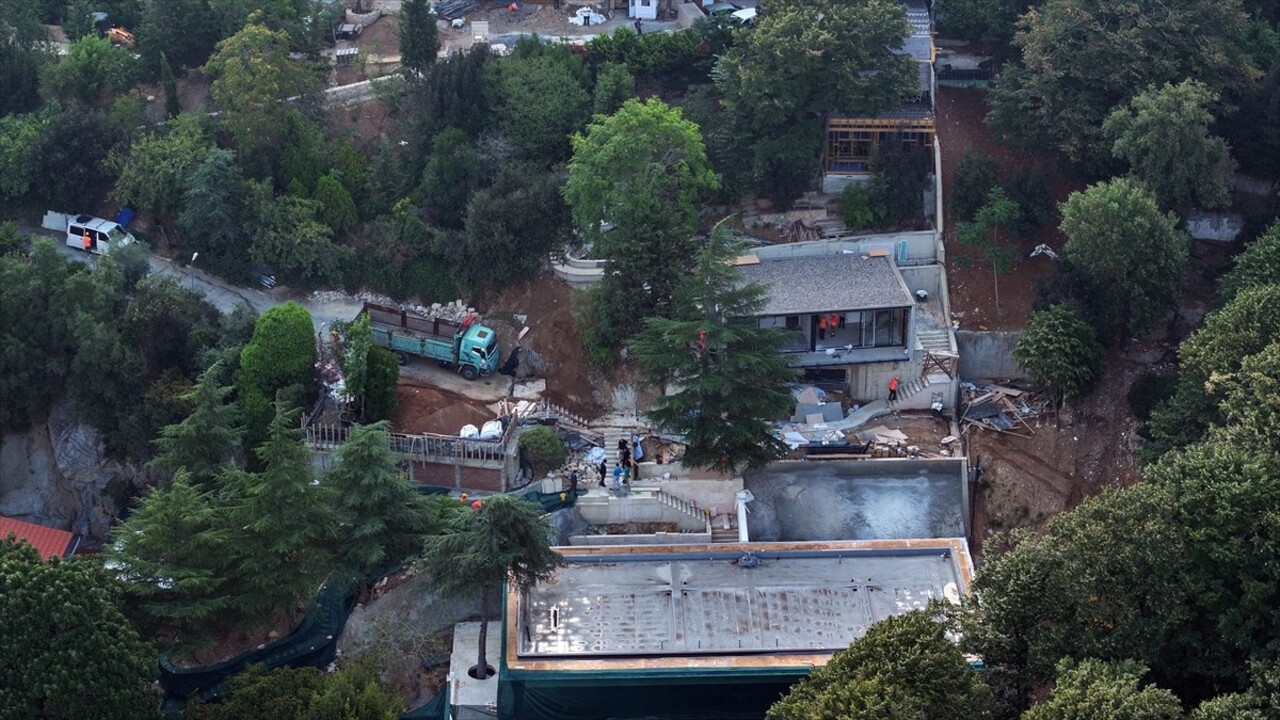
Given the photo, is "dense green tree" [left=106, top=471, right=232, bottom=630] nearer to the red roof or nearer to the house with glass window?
the red roof

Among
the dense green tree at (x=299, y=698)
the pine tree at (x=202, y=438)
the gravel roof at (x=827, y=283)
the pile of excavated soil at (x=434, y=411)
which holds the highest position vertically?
the gravel roof at (x=827, y=283)

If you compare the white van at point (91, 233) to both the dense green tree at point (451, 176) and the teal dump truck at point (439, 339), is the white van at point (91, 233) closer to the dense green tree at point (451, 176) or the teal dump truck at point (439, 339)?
the teal dump truck at point (439, 339)

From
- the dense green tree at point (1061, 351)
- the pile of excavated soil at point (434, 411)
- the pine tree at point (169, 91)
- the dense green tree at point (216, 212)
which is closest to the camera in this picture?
the dense green tree at point (1061, 351)

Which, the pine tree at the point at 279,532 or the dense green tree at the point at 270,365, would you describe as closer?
the pine tree at the point at 279,532

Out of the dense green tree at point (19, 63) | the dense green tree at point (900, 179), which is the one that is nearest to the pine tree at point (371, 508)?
the dense green tree at point (900, 179)

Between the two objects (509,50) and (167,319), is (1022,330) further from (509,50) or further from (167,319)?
(167,319)

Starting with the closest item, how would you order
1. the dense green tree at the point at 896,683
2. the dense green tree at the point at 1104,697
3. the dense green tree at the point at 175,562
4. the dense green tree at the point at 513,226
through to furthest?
the dense green tree at the point at 1104,697
the dense green tree at the point at 896,683
the dense green tree at the point at 175,562
the dense green tree at the point at 513,226
